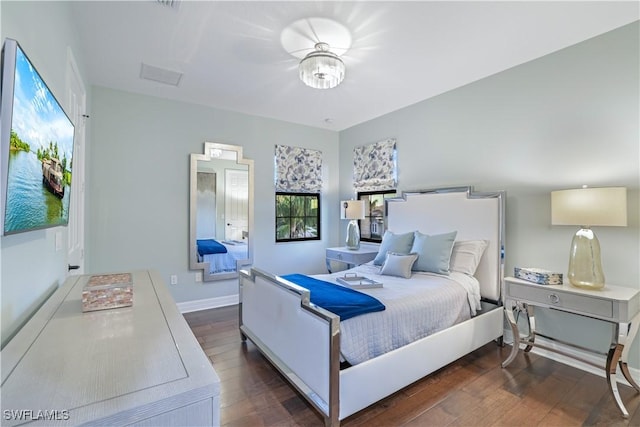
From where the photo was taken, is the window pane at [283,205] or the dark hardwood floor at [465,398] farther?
the window pane at [283,205]

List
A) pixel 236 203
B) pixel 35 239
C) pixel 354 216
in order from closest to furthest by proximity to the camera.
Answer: pixel 35 239 < pixel 236 203 < pixel 354 216

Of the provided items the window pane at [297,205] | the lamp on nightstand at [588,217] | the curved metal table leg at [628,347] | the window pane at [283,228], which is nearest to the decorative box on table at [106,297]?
the lamp on nightstand at [588,217]

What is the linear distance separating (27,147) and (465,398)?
2764 millimetres

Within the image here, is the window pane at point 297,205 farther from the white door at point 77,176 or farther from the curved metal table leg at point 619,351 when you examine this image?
the curved metal table leg at point 619,351

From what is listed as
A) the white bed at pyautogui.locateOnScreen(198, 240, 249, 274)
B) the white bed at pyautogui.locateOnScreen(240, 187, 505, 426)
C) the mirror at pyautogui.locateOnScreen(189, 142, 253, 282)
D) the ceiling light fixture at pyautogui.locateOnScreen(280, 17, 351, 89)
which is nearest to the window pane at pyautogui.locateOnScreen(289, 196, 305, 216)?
the mirror at pyautogui.locateOnScreen(189, 142, 253, 282)

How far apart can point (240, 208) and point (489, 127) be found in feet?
10.6

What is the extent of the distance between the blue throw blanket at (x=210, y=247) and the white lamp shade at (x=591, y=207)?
144 inches

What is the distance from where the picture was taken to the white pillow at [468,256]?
2.95 meters

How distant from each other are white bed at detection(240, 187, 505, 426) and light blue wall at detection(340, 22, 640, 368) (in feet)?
0.65

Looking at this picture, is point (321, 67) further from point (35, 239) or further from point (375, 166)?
point (375, 166)

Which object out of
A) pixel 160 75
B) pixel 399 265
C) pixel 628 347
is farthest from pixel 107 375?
pixel 160 75

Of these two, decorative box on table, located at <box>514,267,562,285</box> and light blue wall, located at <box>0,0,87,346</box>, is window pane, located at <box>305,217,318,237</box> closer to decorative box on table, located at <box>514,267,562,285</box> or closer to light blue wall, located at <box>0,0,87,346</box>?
decorative box on table, located at <box>514,267,562,285</box>

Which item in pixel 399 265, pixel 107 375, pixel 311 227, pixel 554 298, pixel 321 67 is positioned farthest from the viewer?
pixel 311 227

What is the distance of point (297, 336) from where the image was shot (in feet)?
6.51
